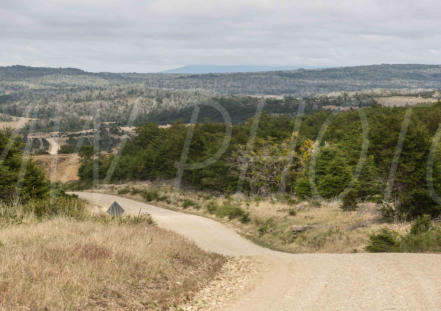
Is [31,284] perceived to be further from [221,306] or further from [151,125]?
[151,125]

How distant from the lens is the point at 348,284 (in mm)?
12492

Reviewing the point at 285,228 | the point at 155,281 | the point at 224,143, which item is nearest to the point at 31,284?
the point at 155,281

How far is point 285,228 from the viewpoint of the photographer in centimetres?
2970

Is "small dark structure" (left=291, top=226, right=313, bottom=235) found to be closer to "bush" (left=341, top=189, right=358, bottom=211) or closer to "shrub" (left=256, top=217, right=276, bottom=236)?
"shrub" (left=256, top=217, right=276, bottom=236)

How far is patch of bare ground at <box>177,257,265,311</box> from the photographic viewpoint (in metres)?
11.5

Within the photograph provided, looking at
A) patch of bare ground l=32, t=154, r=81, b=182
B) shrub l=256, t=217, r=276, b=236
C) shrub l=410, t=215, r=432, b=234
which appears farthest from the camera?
patch of bare ground l=32, t=154, r=81, b=182

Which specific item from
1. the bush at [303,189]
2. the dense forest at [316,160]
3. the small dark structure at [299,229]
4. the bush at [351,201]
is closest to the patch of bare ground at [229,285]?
the small dark structure at [299,229]

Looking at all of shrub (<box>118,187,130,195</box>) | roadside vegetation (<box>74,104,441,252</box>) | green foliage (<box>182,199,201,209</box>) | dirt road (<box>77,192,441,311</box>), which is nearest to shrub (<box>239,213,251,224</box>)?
roadside vegetation (<box>74,104,441,252</box>)

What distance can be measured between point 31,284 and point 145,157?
7924cm

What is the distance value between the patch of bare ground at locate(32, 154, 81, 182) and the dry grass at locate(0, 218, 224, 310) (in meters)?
106

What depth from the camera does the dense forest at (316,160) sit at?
1036 inches

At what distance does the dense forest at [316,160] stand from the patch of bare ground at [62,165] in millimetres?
6573

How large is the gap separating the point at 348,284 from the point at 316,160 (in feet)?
102

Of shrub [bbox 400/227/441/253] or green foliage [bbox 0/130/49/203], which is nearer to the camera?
shrub [bbox 400/227/441/253]
